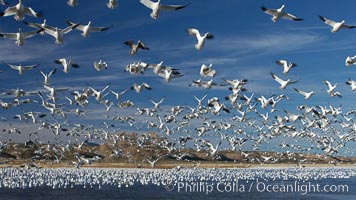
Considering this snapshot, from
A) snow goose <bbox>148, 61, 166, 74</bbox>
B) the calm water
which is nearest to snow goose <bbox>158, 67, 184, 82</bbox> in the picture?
snow goose <bbox>148, 61, 166, 74</bbox>

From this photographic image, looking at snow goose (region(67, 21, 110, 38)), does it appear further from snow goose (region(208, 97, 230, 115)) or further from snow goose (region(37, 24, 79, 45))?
snow goose (region(208, 97, 230, 115))

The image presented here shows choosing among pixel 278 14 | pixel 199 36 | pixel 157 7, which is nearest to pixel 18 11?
pixel 157 7

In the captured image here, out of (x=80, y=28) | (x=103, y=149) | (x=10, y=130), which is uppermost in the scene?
(x=80, y=28)

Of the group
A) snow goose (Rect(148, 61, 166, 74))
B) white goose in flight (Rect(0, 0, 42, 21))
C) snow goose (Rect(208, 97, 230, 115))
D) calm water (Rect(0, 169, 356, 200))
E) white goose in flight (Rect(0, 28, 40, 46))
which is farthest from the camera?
calm water (Rect(0, 169, 356, 200))

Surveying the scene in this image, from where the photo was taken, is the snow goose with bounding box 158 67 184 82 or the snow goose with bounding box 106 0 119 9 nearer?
the snow goose with bounding box 106 0 119 9

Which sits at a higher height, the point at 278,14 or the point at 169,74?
the point at 278,14

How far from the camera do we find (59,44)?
2562cm

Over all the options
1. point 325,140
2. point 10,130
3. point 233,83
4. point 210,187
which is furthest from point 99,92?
point 210,187

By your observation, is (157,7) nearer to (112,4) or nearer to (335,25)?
(112,4)

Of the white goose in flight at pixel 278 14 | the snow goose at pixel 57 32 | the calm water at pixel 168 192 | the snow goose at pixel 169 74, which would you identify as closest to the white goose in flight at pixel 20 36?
the snow goose at pixel 57 32

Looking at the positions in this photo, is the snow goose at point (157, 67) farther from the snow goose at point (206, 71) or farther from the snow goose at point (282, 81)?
the snow goose at point (282, 81)

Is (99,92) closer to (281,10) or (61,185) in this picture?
(281,10)

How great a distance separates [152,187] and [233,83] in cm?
3092

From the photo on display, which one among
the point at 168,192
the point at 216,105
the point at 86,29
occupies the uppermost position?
the point at 86,29
